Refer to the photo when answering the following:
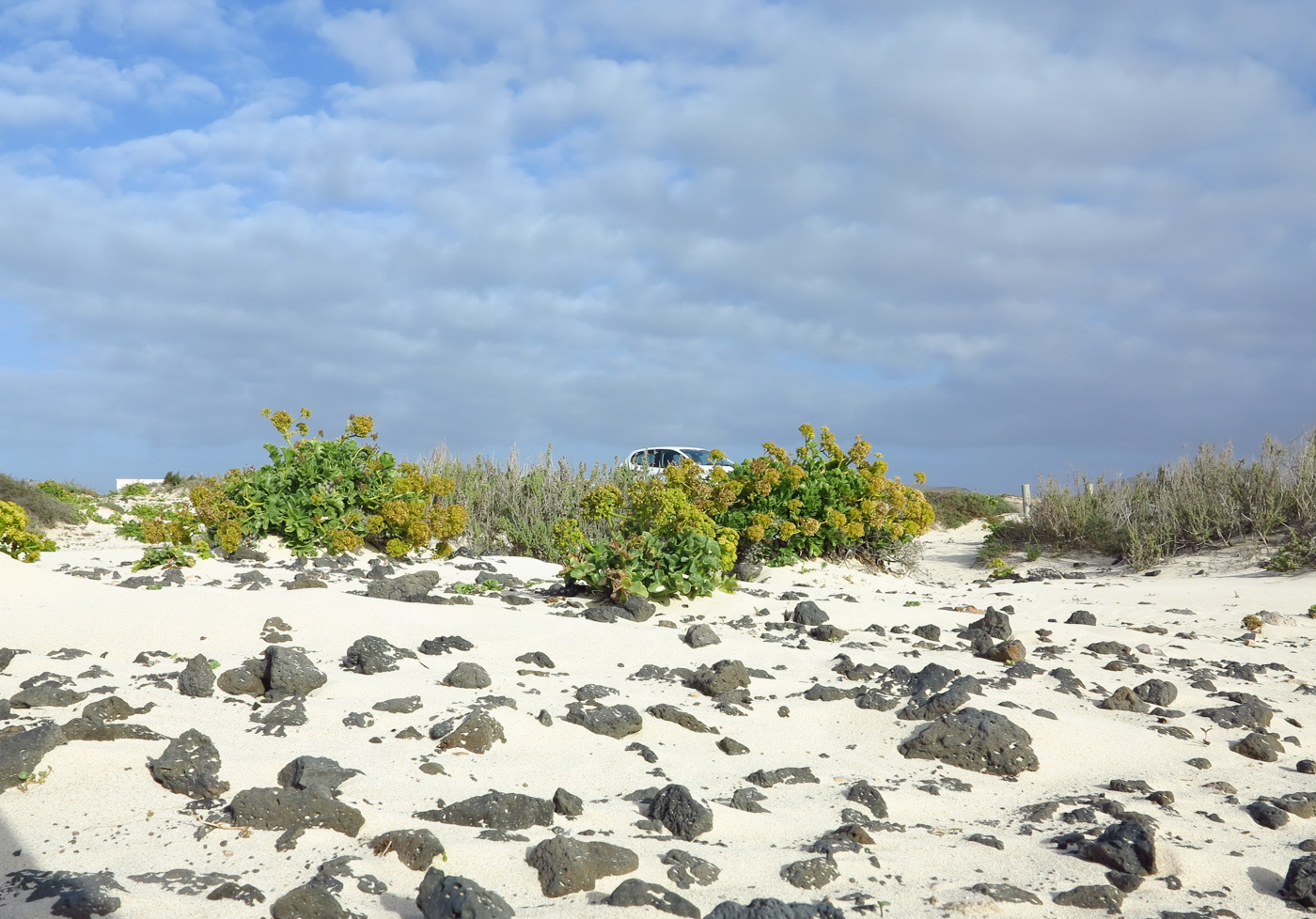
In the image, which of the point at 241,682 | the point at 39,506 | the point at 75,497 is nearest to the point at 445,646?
the point at 241,682

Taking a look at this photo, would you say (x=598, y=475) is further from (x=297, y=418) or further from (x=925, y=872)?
(x=925, y=872)

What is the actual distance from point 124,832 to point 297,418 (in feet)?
22.1

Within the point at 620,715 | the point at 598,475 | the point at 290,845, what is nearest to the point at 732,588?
the point at 620,715

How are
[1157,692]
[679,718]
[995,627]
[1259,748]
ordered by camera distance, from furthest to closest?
1. [995,627]
2. [1157,692]
3. [1259,748]
4. [679,718]

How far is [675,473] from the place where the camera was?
8344 mm

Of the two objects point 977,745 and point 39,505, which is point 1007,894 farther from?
point 39,505

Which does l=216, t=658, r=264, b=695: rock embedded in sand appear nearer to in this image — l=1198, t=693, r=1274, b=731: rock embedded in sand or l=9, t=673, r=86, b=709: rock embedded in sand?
l=9, t=673, r=86, b=709: rock embedded in sand

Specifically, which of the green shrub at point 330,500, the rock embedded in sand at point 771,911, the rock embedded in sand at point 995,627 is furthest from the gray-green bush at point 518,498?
the rock embedded in sand at point 771,911

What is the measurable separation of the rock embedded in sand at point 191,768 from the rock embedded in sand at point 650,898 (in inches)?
62.0

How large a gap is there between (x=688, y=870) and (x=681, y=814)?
328mm

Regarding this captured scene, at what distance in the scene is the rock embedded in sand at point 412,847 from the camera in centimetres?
295

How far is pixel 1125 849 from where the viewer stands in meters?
3.16

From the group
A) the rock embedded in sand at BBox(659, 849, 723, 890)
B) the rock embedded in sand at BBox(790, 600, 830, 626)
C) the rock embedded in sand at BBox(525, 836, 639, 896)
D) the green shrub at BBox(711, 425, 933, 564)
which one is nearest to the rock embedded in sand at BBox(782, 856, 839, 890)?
the rock embedded in sand at BBox(659, 849, 723, 890)

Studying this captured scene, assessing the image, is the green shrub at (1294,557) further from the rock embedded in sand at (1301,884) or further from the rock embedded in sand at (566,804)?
the rock embedded in sand at (566,804)
